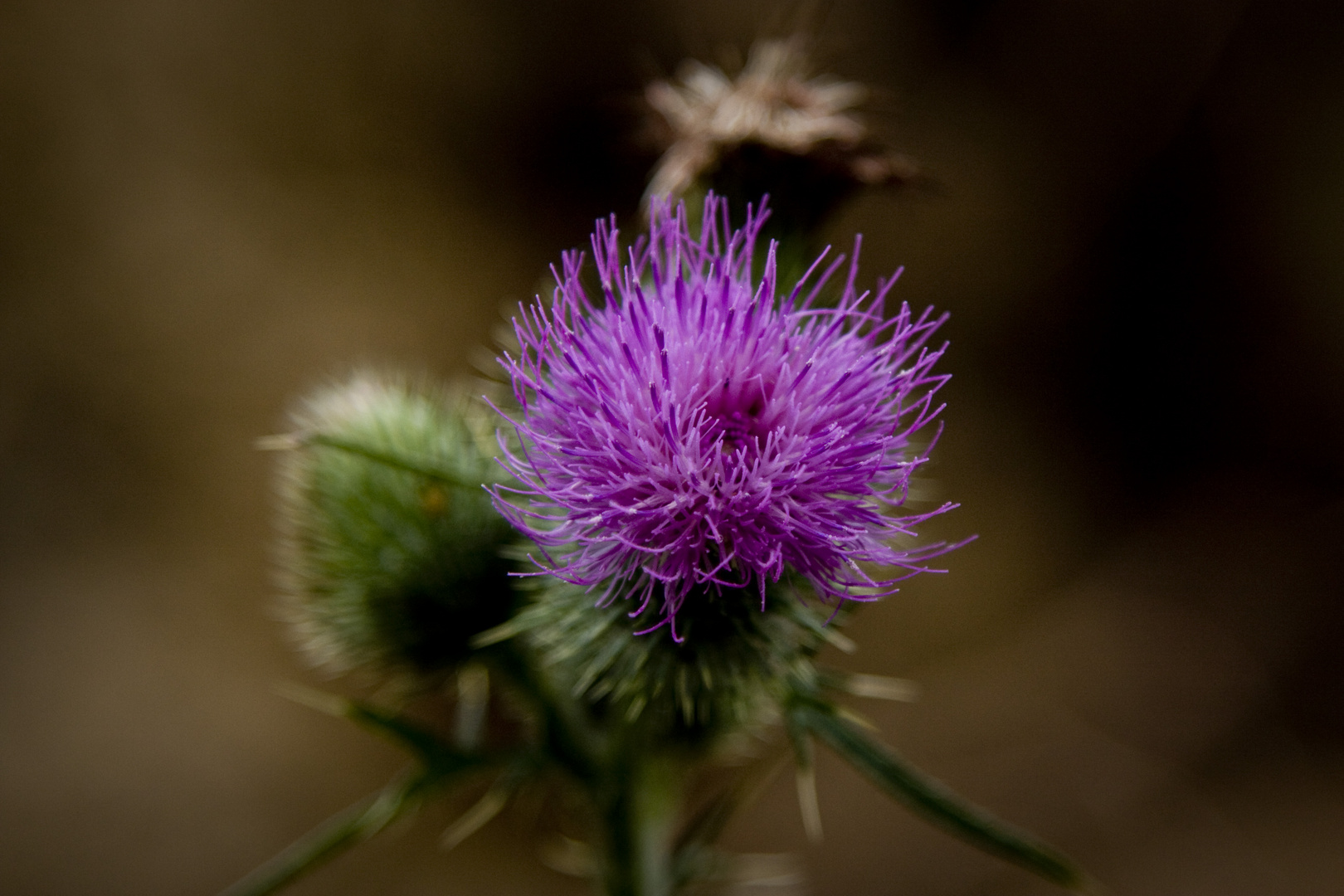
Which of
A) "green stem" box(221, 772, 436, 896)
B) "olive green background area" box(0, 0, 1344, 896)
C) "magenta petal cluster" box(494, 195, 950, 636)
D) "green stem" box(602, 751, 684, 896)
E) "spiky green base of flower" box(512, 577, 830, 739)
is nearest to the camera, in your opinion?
"magenta petal cluster" box(494, 195, 950, 636)

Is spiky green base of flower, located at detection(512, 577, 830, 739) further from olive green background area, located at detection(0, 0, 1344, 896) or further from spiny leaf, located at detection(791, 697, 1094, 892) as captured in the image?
olive green background area, located at detection(0, 0, 1344, 896)

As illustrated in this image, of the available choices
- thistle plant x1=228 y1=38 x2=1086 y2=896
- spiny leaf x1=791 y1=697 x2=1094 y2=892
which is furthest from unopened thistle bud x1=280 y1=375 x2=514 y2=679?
spiny leaf x1=791 y1=697 x2=1094 y2=892

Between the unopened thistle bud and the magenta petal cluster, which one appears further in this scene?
the unopened thistle bud

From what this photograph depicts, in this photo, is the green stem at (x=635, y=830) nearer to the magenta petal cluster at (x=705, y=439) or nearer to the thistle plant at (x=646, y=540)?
the thistle plant at (x=646, y=540)

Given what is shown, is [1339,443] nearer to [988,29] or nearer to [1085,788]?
[1085,788]

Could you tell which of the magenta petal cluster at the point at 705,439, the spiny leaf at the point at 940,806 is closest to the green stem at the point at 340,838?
the magenta petal cluster at the point at 705,439

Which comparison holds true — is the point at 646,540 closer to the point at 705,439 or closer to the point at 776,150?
the point at 705,439
